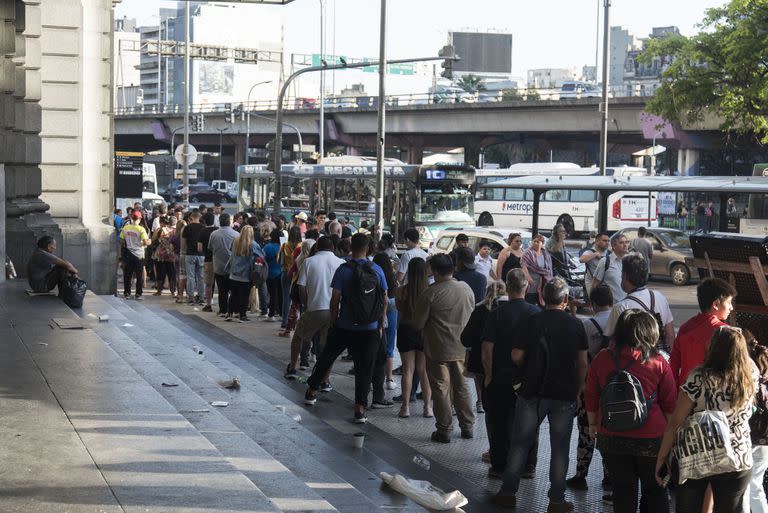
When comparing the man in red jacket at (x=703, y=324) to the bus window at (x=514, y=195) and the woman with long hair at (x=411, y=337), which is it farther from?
the bus window at (x=514, y=195)

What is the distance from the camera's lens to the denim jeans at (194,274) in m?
20.7

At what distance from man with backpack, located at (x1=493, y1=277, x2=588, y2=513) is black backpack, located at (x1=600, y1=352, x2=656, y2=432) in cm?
112

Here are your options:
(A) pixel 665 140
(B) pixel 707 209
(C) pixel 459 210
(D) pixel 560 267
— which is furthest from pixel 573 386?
(A) pixel 665 140

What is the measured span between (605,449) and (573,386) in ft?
3.54

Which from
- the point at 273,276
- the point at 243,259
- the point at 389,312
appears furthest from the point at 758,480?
the point at 273,276

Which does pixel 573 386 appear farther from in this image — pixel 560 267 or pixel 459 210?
pixel 459 210

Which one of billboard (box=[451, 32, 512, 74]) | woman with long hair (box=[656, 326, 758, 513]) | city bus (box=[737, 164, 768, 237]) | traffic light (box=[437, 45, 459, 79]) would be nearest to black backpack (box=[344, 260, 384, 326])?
woman with long hair (box=[656, 326, 758, 513])

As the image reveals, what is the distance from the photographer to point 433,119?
230 ft

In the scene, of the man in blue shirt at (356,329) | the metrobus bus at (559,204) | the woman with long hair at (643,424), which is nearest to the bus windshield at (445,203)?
the metrobus bus at (559,204)

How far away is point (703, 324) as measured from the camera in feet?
23.8

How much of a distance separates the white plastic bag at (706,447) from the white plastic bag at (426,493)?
226cm

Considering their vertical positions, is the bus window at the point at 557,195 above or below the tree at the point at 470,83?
below

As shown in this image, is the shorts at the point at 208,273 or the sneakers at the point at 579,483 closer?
the sneakers at the point at 579,483

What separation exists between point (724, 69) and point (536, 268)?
2380 centimetres
